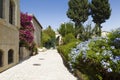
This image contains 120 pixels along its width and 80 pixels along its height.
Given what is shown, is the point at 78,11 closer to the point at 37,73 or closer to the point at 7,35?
the point at 7,35

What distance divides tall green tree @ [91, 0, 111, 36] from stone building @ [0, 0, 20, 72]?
27.9 metres

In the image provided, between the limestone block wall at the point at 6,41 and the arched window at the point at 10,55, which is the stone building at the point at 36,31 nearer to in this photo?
the limestone block wall at the point at 6,41

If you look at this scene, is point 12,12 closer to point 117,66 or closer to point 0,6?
point 0,6

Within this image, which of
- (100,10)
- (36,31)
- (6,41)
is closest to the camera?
(6,41)

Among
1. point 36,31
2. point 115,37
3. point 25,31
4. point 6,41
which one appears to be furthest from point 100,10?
point 115,37

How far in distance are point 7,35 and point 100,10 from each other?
30802 millimetres

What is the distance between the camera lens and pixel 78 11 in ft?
131

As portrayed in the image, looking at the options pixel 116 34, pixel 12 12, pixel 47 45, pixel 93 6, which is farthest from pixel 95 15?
pixel 116 34

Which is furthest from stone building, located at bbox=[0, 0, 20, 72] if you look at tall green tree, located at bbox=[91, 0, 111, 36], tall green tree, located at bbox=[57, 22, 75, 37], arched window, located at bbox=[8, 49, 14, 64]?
tall green tree, located at bbox=[57, 22, 75, 37]

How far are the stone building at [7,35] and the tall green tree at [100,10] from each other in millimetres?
27913

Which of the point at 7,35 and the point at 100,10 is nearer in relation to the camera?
the point at 7,35

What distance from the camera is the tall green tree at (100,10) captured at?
130 feet

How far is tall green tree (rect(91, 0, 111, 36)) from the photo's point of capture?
39656 millimetres

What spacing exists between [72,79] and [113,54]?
174 inches
